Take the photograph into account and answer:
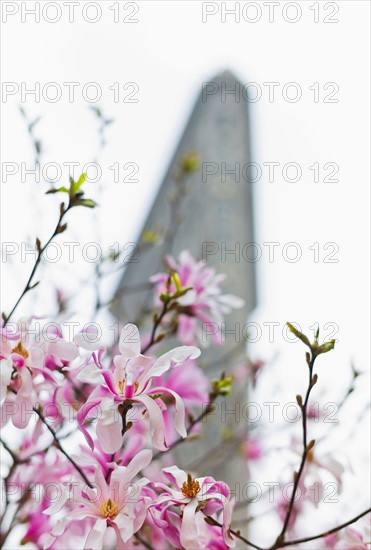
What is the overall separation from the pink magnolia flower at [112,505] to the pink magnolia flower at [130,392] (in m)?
0.03

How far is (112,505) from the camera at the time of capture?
49cm

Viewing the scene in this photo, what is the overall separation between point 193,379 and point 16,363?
0.35m

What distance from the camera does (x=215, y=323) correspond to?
82 cm

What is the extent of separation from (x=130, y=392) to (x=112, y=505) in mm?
89

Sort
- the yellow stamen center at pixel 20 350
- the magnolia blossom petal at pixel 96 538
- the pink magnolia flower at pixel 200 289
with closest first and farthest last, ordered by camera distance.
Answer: the magnolia blossom petal at pixel 96 538, the yellow stamen center at pixel 20 350, the pink magnolia flower at pixel 200 289

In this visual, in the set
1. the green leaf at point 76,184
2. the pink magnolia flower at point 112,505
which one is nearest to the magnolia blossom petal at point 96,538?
the pink magnolia flower at point 112,505

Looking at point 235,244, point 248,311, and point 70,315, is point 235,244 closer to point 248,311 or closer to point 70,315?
point 248,311

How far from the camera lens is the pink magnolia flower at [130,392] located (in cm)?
48

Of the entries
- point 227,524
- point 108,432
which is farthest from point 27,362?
point 227,524

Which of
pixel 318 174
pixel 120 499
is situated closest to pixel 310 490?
pixel 120 499

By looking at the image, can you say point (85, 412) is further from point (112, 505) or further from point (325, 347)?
point (325, 347)

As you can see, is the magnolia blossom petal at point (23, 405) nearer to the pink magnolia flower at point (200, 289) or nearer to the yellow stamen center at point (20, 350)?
the yellow stamen center at point (20, 350)

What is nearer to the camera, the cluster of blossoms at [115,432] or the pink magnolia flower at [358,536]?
the cluster of blossoms at [115,432]

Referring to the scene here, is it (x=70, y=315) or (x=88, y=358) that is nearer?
(x=88, y=358)
